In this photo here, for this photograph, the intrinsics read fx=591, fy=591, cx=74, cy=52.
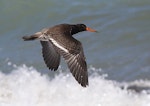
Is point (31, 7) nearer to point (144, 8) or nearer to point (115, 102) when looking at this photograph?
point (144, 8)

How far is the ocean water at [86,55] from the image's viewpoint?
8719 mm

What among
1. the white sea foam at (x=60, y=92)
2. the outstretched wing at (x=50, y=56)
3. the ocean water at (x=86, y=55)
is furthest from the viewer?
the ocean water at (x=86, y=55)

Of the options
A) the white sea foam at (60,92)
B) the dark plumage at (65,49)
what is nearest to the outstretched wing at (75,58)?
the dark plumage at (65,49)

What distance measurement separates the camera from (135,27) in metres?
10.5

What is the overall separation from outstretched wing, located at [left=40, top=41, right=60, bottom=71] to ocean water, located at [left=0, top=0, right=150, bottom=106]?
1311mm

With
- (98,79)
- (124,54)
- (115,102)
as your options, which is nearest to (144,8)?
(124,54)

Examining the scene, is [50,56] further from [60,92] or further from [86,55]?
[86,55]

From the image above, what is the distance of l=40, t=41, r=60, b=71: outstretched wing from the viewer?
24.0 feet

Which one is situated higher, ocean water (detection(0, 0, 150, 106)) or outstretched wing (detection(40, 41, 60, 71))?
outstretched wing (detection(40, 41, 60, 71))

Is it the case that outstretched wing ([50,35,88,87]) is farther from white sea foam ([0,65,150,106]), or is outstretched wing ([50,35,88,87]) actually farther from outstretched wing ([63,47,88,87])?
white sea foam ([0,65,150,106])

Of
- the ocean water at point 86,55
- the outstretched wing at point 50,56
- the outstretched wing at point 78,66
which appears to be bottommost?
the ocean water at point 86,55

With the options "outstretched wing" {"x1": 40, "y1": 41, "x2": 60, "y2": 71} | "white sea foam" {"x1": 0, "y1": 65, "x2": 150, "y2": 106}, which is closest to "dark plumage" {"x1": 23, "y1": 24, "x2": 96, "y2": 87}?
"outstretched wing" {"x1": 40, "y1": 41, "x2": 60, "y2": 71}

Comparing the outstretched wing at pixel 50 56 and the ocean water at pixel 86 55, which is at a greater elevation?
the outstretched wing at pixel 50 56

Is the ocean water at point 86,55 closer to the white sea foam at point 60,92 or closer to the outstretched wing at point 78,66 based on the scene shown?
the white sea foam at point 60,92
